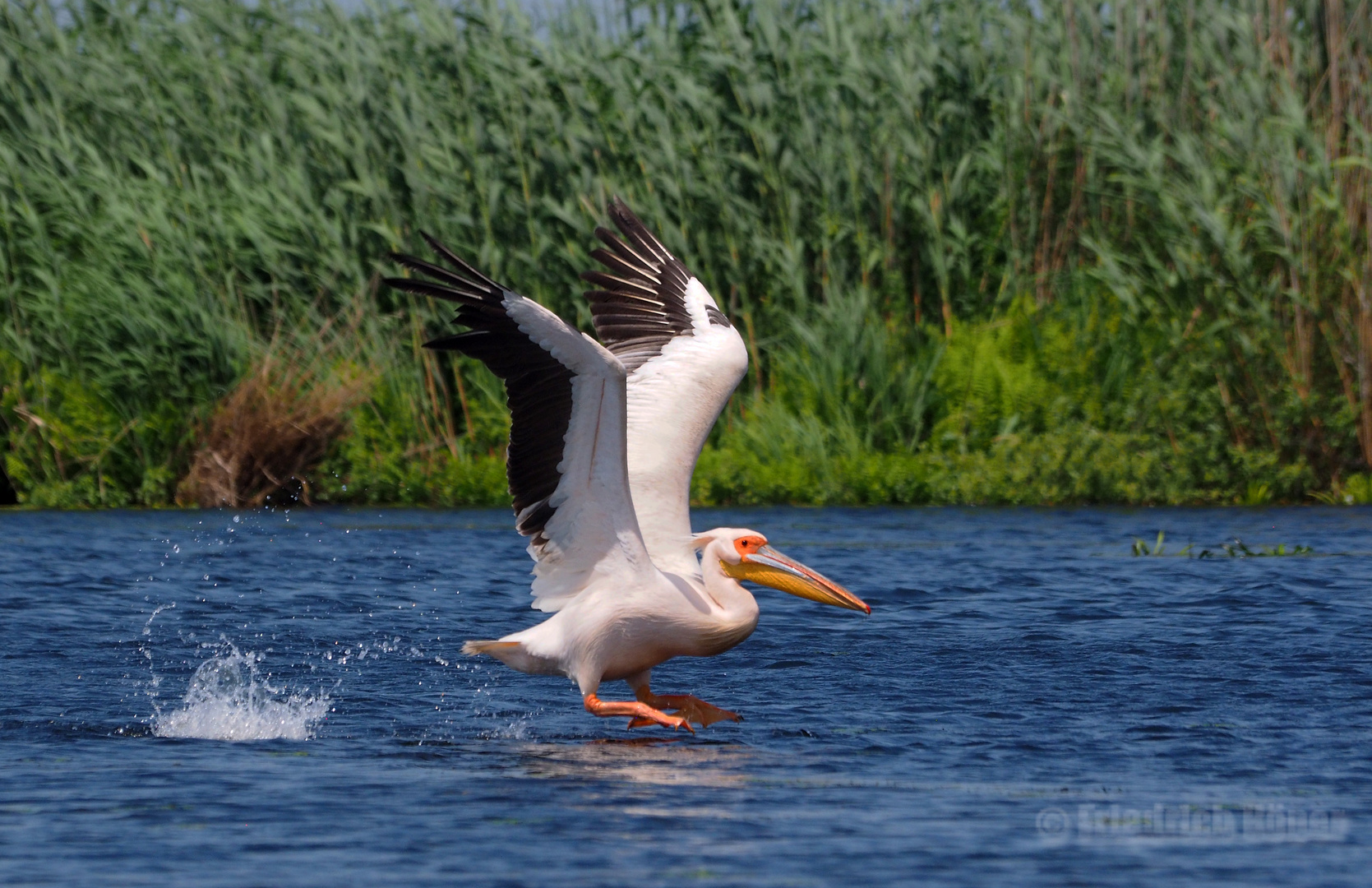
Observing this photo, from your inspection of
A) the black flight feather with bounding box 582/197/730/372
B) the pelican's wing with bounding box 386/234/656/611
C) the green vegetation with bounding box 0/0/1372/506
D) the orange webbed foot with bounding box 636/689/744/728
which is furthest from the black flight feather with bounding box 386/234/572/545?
the green vegetation with bounding box 0/0/1372/506

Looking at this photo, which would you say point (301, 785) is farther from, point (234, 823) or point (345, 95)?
point (345, 95)

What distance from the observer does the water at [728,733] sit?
4.34 metres

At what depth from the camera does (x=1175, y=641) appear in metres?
7.39

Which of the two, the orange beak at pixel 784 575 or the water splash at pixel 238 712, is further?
the orange beak at pixel 784 575

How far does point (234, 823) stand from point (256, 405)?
7.44 m

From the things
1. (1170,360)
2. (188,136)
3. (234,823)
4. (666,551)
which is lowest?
(234,823)

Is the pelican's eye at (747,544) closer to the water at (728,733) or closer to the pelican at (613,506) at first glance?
the pelican at (613,506)

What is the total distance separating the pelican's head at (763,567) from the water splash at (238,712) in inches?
56.3

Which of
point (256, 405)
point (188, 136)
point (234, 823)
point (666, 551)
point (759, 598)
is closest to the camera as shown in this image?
point (234, 823)

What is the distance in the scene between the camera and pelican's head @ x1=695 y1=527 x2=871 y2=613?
6199 millimetres

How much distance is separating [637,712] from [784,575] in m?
0.74

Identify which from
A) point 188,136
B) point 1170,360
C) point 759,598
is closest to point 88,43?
point 188,136

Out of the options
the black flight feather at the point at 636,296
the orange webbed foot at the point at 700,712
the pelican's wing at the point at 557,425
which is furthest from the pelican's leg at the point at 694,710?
the black flight feather at the point at 636,296

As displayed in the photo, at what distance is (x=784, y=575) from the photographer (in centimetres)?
622
